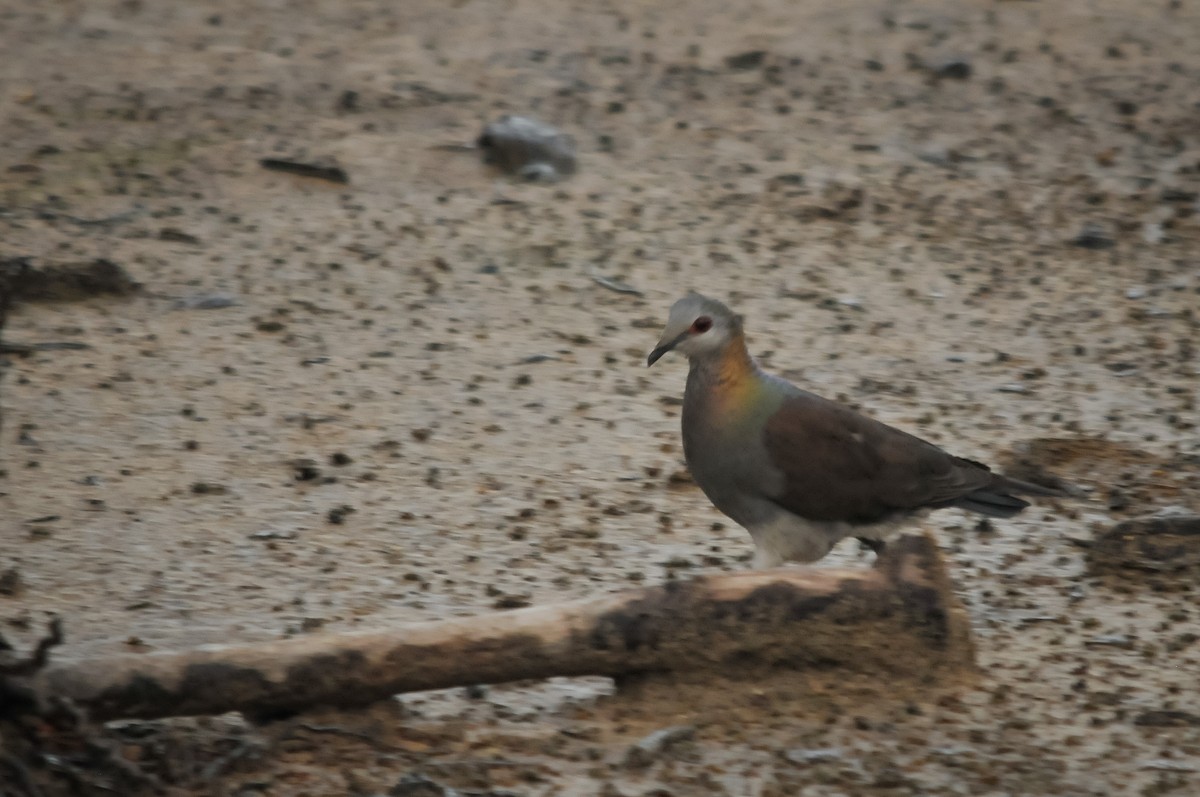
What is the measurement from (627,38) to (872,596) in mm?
7177

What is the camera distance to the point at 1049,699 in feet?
14.2

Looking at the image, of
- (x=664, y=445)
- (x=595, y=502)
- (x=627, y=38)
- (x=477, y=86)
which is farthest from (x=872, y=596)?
(x=627, y=38)

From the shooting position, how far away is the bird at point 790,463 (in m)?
4.67

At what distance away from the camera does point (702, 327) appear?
475cm

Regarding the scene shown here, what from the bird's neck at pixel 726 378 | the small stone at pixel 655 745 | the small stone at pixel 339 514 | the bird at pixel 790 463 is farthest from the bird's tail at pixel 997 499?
the small stone at pixel 339 514

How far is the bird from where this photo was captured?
4668 millimetres

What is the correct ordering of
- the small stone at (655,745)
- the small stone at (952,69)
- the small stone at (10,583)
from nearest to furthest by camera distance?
the small stone at (655,745), the small stone at (10,583), the small stone at (952,69)

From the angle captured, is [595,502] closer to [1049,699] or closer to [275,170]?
[1049,699]

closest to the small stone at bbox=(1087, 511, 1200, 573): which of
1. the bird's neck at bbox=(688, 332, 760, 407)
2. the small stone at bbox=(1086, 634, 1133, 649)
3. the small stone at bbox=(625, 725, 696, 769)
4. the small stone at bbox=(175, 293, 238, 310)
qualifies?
the small stone at bbox=(1086, 634, 1133, 649)

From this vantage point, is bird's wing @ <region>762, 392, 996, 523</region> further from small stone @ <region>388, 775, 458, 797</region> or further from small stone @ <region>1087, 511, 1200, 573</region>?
small stone @ <region>388, 775, 458, 797</region>

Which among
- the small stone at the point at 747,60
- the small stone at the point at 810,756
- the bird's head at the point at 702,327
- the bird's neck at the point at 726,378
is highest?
the small stone at the point at 747,60

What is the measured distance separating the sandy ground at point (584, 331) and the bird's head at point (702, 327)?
767 mm

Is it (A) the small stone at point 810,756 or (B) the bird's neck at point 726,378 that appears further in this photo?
(B) the bird's neck at point 726,378

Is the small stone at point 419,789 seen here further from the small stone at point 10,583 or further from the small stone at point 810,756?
the small stone at point 10,583
